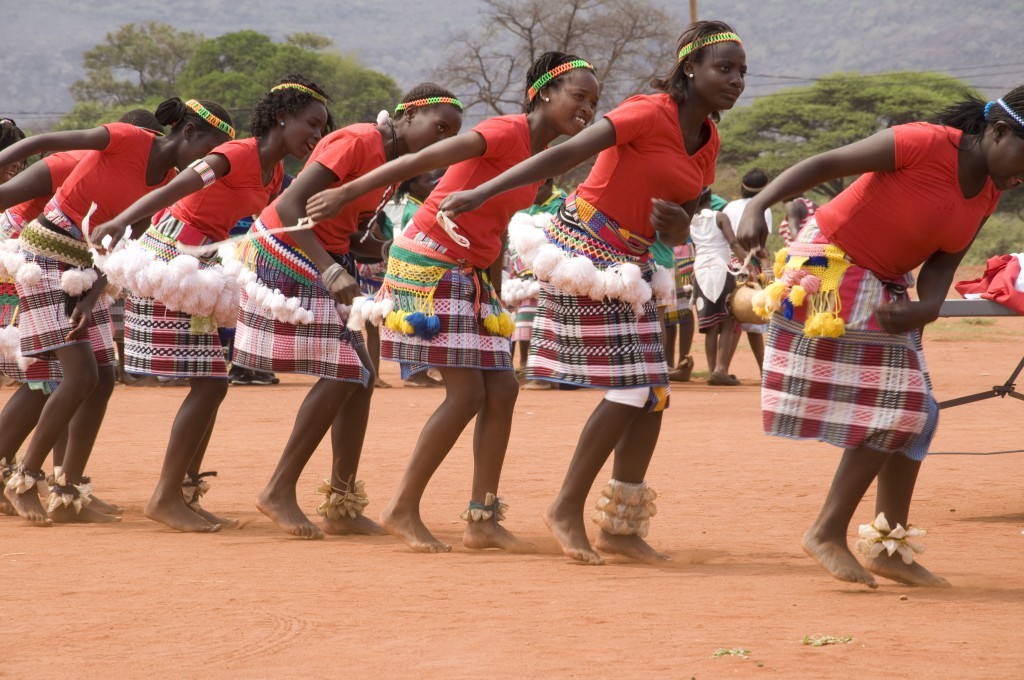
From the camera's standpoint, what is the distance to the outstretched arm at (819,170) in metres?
4.59

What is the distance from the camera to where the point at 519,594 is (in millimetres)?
4742

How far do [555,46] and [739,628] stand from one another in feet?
181

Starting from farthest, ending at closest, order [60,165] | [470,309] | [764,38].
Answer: [764,38] → [60,165] → [470,309]

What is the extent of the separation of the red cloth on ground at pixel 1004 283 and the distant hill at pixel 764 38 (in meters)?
150

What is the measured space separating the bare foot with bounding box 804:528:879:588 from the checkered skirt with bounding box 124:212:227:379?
282 centimetres

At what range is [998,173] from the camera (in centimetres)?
469

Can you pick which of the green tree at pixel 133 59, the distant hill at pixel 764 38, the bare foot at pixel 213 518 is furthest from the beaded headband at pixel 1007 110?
the distant hill at pixel 764 38

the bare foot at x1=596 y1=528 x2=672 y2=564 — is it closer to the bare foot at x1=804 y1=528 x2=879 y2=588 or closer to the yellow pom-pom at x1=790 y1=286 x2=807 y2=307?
the bare foot at x1=804 y1=528 x2=879 y2=588

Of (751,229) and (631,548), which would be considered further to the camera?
(631,548)

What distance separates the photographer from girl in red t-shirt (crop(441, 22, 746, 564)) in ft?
17.1

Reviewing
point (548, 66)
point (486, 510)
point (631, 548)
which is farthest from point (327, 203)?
point (631, 548)

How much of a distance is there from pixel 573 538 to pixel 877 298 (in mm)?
1522

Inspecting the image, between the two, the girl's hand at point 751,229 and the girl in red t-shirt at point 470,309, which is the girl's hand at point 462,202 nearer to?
the girl in red t-shirt at point 470,309

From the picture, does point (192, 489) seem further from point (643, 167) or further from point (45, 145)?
point (643, 167)
